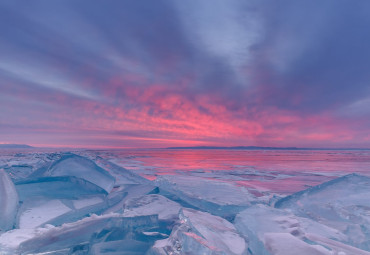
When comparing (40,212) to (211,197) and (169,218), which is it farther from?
(211,197)

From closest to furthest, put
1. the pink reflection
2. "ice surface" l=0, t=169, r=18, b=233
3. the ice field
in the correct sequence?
the ice field
"ice surface" l=0, t=169, r=18, b=233
the pink reflection

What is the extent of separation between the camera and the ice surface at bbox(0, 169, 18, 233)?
1621mm

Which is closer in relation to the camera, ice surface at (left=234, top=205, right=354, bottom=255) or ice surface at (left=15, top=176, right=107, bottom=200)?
ice surface at (left=234, top=205, right=354, bottom=255)

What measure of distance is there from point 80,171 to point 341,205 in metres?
2.80

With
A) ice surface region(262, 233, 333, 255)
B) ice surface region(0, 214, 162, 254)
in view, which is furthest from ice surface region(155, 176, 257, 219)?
ice surface region(262, 233, 333, 255)

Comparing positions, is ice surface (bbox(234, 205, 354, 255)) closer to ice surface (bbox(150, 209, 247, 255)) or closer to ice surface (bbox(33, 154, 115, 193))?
ice surface (bbox(150, 209, 247, 255))

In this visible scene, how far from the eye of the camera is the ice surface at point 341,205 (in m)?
1.70

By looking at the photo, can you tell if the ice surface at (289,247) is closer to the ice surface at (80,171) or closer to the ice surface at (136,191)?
the ice surface at (136,191)

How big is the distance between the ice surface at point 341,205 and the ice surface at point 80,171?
1.94 m

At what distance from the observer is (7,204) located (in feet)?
5.80

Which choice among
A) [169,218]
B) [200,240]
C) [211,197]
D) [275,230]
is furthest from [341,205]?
[200,240]

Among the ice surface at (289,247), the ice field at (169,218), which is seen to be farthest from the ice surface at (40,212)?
the ice surface at (289,247)

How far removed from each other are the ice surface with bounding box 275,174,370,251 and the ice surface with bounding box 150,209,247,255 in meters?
0.85

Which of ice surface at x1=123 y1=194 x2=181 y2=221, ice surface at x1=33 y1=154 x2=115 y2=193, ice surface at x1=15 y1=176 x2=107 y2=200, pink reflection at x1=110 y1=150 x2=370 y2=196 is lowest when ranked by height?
pink reflection at x1=110 y1=150 x2=370 y2=196
